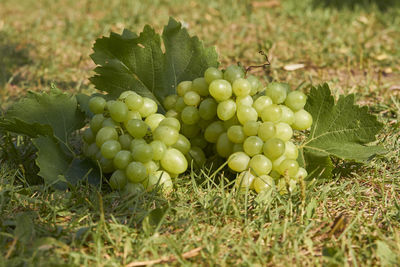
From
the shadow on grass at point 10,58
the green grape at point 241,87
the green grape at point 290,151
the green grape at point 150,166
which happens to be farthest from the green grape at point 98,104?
the shadow on grass at point 10,58

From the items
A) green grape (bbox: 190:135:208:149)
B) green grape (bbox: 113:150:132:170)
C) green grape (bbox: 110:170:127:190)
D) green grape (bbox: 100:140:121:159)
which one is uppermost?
green grape (bbox: 100:140:121:159)

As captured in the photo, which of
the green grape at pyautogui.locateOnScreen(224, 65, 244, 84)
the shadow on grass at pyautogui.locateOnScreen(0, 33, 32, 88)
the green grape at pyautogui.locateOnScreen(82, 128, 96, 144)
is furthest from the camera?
the shadow on grass at pyautogui.locateOnScreen(0, 33, 32, 88)

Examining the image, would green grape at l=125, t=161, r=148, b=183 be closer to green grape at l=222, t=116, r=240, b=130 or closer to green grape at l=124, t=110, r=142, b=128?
green grape at l=124, t=110, r=142, b=128

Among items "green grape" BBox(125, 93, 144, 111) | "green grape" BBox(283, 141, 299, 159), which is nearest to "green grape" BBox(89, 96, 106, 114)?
"green grape" BBox(125, 93, 144, 111)

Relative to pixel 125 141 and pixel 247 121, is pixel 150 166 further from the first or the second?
pixel 247 121

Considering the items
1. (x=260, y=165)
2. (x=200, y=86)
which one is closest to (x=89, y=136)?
(x=200, y=86)

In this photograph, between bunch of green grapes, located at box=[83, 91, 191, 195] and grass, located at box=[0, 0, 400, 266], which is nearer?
grass, located at box=[0, 0, 400, 266]

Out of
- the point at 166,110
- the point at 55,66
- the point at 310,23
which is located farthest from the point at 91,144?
the point at 310,23
